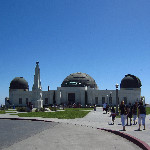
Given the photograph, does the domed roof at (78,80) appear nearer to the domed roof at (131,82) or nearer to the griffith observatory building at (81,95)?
the griffith observatory building at (81,95)

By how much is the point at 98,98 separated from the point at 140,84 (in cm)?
1635

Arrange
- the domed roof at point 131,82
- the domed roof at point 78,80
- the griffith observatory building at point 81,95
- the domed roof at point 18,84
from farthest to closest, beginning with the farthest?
the domed roof at point 18,84, the domed roof at point 78,80, the domed roof at point 131,82, the griffith observatory building at point 81,95

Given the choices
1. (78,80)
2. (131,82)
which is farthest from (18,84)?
(131,82)

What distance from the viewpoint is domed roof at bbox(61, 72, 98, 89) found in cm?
8119

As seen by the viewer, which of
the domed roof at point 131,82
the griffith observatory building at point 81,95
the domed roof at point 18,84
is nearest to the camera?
the griffith observatory building at point 81,95

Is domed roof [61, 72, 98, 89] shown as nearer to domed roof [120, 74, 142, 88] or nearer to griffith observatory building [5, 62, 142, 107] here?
griffith observatory building [5, 62, 142, 107]

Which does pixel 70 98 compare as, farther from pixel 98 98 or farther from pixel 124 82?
pixel 124 82

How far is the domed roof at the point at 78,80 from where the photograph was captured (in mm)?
81188

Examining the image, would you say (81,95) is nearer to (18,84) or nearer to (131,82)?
(131,82)

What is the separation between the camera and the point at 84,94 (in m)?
75.0

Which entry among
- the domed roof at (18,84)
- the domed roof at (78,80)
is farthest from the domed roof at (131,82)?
the domed roof at (18,84)

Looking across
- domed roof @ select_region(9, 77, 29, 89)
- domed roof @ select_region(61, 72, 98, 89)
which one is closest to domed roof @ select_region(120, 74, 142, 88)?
domed roof @ select_region(61, 72, 98, 89)

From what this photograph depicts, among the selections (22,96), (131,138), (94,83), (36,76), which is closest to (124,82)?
(94,83)

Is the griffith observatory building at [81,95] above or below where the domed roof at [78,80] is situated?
below
